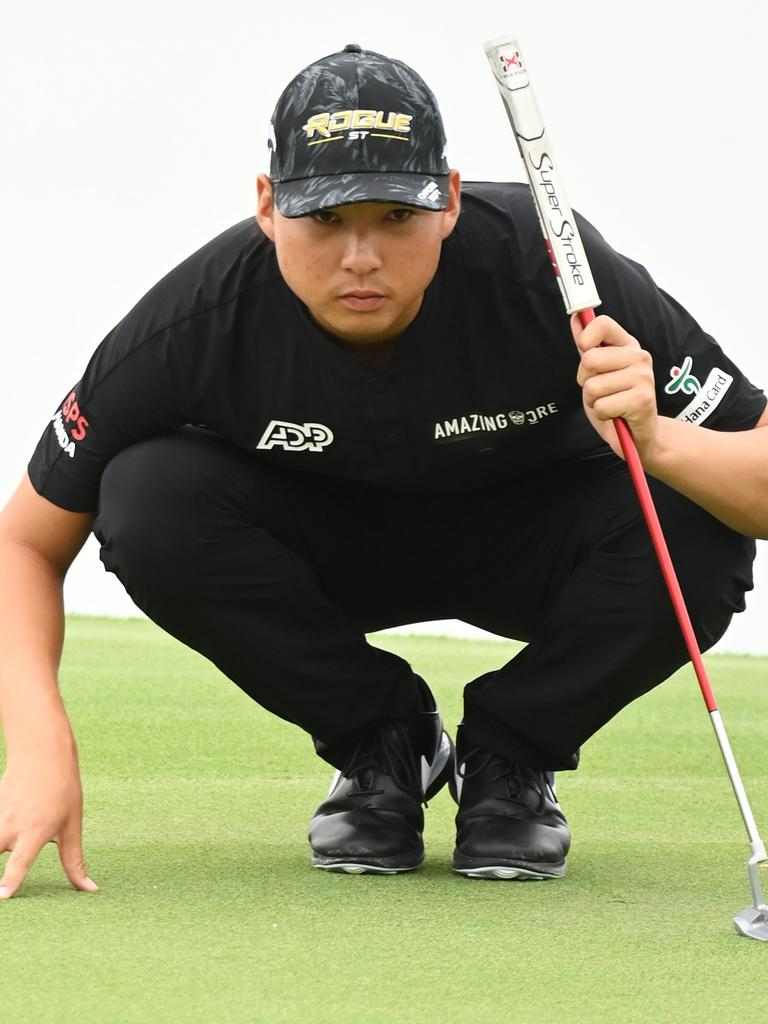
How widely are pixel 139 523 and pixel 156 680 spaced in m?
1.71

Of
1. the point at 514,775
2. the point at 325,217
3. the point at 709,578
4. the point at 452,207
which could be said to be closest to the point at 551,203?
the point at 452,207

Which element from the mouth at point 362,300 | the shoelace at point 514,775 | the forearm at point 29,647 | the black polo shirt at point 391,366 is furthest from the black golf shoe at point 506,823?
the mouth at point 362,300

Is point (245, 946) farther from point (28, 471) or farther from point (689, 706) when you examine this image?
point (689, 706)

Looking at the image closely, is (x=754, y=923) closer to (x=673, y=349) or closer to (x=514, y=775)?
(x=514, y=775)

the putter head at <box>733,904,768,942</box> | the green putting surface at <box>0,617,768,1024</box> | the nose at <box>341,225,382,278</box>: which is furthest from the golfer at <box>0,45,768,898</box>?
the putter head at <box>733,904,768,942</box>

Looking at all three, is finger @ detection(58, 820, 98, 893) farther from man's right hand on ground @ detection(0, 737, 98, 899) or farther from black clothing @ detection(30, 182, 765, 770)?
black clothing @ detection(30, 182, 765, 770)

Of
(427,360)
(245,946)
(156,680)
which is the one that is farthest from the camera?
(156,680)

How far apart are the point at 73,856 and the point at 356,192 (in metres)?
0.73

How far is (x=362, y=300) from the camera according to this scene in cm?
165

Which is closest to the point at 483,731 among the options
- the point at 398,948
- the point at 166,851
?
the point at 166,851

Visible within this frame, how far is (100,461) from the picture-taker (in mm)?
1888

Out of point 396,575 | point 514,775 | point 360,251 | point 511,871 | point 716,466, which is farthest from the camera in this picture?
point 396,575

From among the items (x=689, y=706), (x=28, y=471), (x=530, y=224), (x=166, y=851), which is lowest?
(x=689, y=706)

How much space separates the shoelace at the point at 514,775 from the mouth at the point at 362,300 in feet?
2.01
